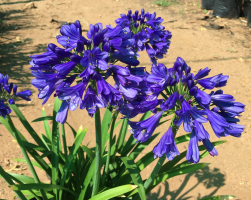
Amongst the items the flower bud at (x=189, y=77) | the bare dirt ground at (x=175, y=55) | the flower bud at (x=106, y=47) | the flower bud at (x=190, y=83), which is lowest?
the bare dirt ground at (x=175, y=55)

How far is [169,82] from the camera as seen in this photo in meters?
1.60

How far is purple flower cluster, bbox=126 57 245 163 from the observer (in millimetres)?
1533

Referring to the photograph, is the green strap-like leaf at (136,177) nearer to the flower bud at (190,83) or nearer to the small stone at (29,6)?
the flower bud at (190,83)

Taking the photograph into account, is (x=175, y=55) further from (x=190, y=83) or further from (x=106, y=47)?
(x=106, y=47)

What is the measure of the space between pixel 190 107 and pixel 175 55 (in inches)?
244

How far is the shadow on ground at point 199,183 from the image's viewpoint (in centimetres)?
351

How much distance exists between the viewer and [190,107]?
152 centimetres

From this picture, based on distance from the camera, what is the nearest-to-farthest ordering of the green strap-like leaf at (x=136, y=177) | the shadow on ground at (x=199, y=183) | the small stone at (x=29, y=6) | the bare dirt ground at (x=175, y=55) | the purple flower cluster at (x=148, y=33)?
1. the green strap-like leaf at (x=136, y=177)
2. the purple flower cluster at (x=148, y=33)
3. the shadow on ground at (x=199, y=183)
4. the bare dirt ground at (x=175, y=55)
5. the small stone at (x=29, y=6)

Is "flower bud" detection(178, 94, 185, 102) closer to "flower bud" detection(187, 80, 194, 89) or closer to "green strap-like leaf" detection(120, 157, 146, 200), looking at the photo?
"flower bud" detection(187, 80, 194, 89)

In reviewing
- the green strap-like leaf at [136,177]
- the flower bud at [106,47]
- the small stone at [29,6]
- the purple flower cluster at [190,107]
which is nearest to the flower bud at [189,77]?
the purple flower cluster at [190,107]

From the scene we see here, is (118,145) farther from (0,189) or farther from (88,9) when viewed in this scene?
(88,9)

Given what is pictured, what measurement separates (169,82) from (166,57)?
236 inches

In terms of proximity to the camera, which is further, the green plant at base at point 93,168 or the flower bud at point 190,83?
the green plant at base at point 93,168

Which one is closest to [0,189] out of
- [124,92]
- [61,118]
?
[61,118]
